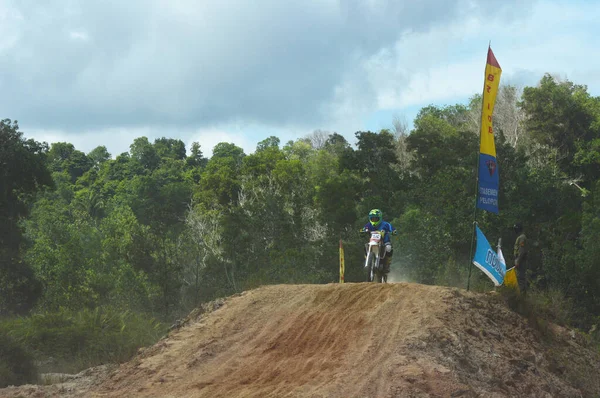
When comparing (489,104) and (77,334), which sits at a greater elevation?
(489,104)

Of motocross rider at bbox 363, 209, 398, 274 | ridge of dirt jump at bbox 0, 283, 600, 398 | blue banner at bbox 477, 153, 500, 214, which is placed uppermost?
blue banner at bbox 477, 153, 500, 214

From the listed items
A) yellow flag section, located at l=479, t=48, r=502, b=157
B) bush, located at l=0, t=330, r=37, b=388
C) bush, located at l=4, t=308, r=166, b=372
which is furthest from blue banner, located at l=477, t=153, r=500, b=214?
bush, located at l=0, t=330, r=37, b=388

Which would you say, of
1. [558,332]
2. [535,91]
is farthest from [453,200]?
[558,332]

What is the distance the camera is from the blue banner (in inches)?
567

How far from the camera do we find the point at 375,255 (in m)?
16.3

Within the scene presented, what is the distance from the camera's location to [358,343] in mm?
11000

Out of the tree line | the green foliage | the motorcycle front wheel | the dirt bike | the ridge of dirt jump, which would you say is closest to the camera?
the ridge of dirt jump

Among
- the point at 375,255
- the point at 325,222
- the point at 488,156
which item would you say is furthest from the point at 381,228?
the point at 325,222

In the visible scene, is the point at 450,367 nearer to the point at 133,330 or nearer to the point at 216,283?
the point at 133,330

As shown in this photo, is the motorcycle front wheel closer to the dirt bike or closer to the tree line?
the dirt bike

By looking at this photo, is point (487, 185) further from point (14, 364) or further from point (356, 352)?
point (14, 364)

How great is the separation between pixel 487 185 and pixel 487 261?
4.64ft

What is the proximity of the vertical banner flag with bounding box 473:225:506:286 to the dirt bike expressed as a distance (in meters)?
2.46

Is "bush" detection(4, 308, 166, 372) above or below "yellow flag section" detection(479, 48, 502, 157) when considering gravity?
below
